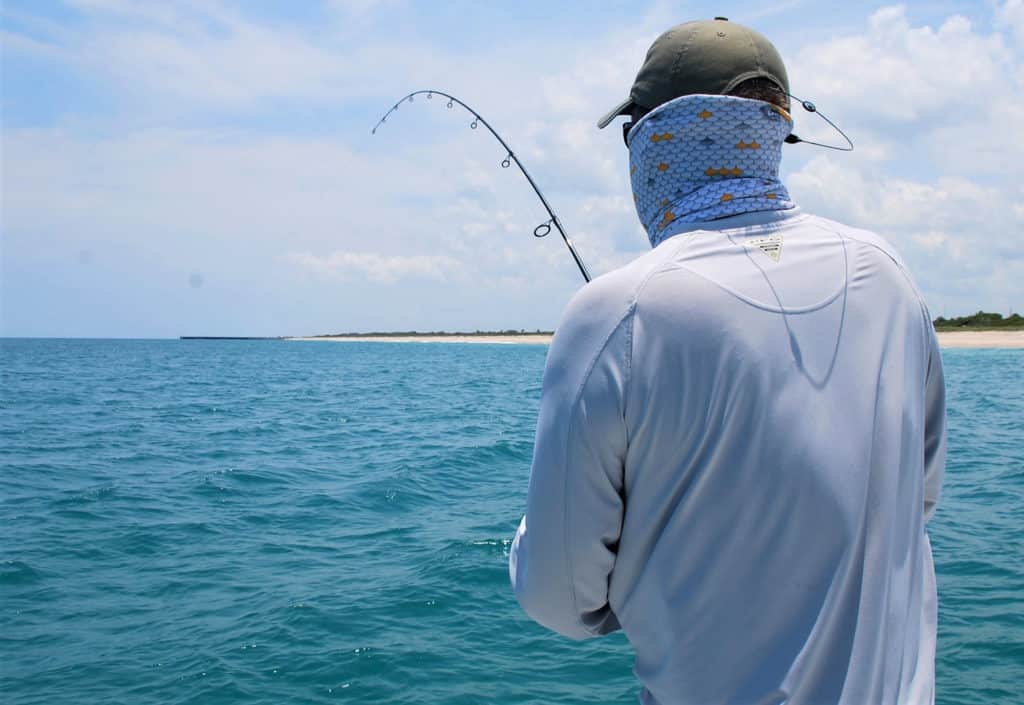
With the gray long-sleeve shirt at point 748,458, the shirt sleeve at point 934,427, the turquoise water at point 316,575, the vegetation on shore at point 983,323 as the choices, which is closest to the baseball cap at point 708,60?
the gray long-sleeve shirt at point 748,458

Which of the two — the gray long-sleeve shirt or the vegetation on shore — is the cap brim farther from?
the vegetation on shore

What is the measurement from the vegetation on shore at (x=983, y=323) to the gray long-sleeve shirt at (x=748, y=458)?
2666 inches

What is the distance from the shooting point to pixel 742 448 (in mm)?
1136

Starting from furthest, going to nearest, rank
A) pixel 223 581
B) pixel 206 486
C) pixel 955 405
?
pixel 955 405
pixel 206 486
pixel 223 581

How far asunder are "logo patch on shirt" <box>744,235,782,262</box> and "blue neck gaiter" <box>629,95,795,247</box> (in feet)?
0.23

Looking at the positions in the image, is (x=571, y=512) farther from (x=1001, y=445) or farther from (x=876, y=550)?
(x=1001, y=445)

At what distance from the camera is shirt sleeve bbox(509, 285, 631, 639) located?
116 cm

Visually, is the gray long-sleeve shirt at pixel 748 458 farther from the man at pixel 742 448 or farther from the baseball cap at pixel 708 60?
the baseball cap at pixel 708 60

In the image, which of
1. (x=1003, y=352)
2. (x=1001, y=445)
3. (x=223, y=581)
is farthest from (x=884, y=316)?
(x=1003, y=352)

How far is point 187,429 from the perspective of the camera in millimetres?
17797

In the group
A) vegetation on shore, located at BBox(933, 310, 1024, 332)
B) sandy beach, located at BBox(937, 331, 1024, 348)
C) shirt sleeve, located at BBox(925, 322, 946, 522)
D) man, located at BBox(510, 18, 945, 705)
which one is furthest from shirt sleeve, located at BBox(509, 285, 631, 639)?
vegetation on shore, located at BBox(933, 310, 1024, 332)

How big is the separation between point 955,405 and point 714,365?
72.2 ft

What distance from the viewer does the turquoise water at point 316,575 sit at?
507 centimetres

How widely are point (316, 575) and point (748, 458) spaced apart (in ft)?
21.3
